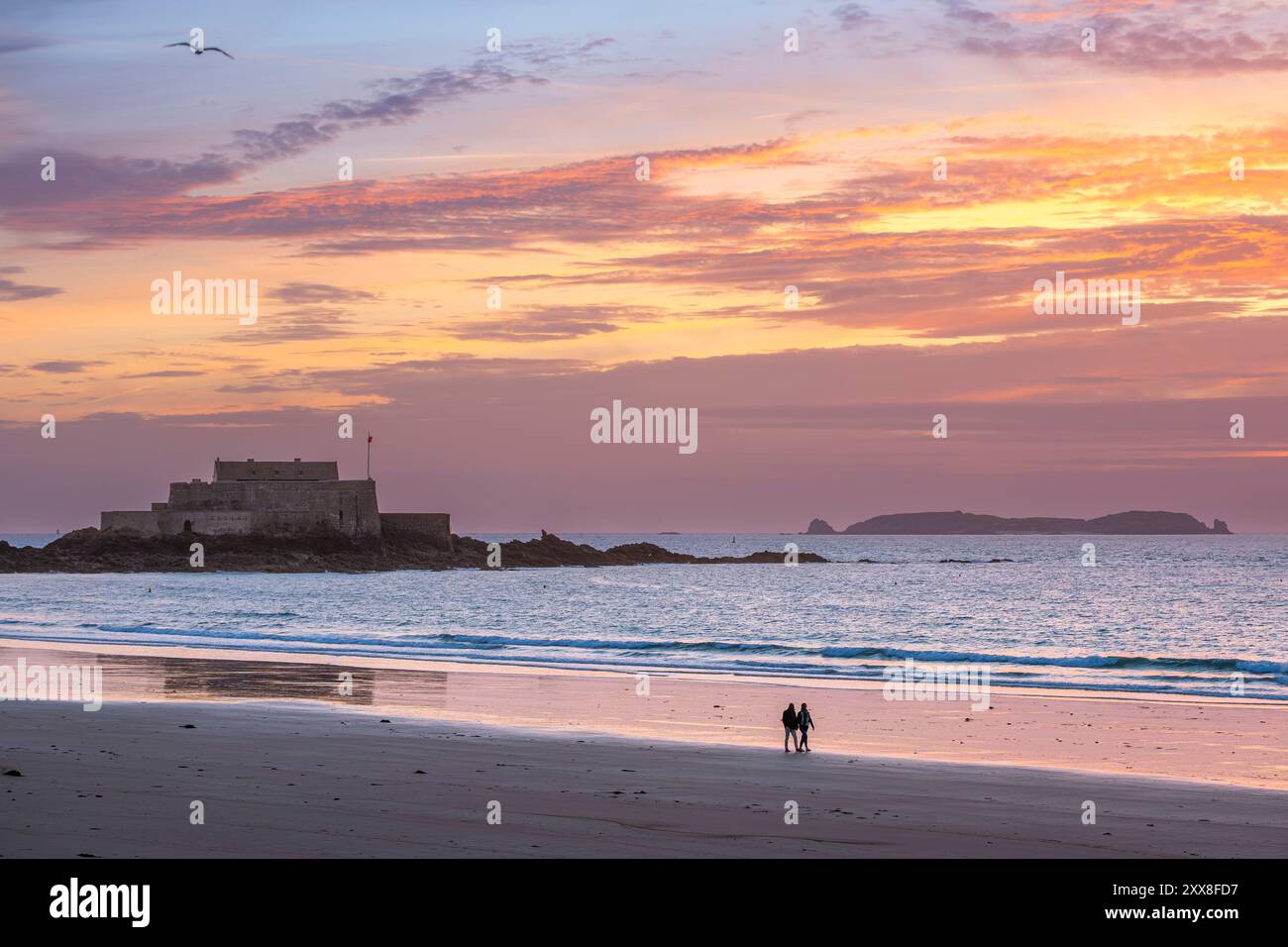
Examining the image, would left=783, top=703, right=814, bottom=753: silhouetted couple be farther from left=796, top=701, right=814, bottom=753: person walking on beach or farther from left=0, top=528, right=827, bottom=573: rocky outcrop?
left=0, top=528, right=827, bottom=573: rocky outcrop

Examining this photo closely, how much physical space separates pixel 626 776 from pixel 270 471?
11845cm

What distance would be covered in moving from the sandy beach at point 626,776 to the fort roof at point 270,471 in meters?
103

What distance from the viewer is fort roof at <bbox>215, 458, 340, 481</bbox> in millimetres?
128250

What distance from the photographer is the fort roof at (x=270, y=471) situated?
5049 inches

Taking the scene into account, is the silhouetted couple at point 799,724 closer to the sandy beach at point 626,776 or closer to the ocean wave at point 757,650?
the sandy beach at point 626,776

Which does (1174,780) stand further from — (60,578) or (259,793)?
(60,578)

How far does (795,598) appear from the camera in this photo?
8681 centimetres

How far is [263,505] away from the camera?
12738cm

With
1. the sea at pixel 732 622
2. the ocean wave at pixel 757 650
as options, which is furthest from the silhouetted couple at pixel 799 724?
the ocean wave at pixel 757 650

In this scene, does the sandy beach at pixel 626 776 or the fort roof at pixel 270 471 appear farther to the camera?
the fort roof at pixel 270 471

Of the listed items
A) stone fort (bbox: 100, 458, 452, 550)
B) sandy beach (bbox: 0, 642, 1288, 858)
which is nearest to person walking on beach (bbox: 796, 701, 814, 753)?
sandy beach (bbox: 0, 642, 1288, 858)

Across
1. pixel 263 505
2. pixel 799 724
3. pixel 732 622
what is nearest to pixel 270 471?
pixel 263 505
